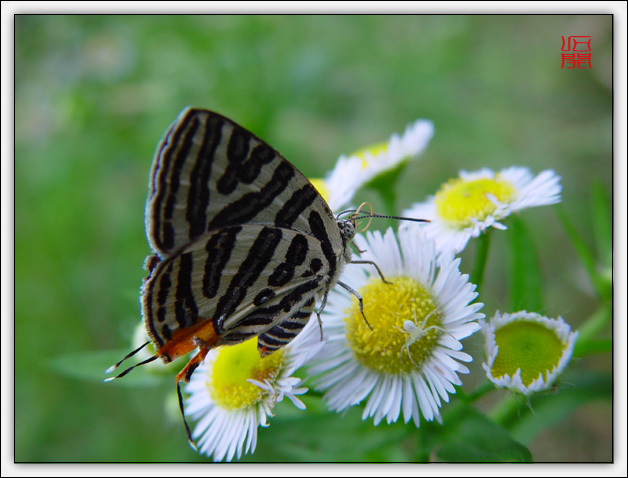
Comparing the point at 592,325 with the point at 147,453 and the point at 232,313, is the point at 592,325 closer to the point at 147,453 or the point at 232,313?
the point at 232,313

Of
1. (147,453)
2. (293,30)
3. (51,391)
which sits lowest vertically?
(147,453)

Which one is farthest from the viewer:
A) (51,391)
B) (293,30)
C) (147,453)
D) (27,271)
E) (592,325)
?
(293,30)

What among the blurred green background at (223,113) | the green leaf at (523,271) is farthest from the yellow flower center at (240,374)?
the blurred green background at (223,113)

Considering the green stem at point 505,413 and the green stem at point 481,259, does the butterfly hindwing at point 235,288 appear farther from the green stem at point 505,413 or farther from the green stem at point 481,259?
the green stem at point 505,413

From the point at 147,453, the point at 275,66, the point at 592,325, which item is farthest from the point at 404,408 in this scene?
the point at 275,66

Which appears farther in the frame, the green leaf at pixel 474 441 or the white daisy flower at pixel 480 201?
the white daisy flower at pixel 480 201

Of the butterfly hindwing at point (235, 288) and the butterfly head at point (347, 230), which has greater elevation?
the butterfly head at point (347, 230)

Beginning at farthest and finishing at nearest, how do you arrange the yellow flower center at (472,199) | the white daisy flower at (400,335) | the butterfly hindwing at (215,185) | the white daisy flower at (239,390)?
the yellow flower center at (472,199) → the white daisy flower at (239,390) → the white daisy flower at (400,335) → the butterfly hindwing at (215,185)

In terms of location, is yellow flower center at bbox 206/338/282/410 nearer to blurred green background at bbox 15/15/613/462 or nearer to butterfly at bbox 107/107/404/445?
butterfly at bbox 107/107/404/445
